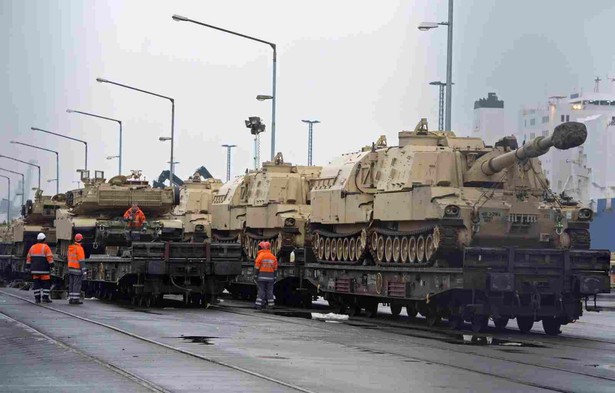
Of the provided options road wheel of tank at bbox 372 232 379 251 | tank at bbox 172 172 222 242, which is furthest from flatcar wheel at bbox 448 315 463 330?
tank at bbox 172 172 222 242

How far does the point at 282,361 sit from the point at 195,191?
32.1 m

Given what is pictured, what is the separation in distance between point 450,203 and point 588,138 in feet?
286

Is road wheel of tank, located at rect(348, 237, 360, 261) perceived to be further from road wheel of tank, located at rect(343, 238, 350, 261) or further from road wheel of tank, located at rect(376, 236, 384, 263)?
road wheel of tank, located at rect(376, 236, 384, 263)

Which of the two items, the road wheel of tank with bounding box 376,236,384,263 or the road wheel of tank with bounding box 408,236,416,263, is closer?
the road wheel of tank with bounding box 408,236,416,263

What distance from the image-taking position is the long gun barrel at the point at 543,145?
2348cm

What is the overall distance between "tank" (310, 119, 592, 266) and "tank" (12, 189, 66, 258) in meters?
26.5

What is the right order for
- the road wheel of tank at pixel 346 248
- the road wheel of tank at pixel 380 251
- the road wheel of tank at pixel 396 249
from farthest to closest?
1. the road wheel of tank at pixel 346 248
2. the road wheel of tank at pixel 380 251
3. the road wheel of tank at pixel 396 249

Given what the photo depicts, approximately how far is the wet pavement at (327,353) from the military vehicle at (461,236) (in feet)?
2.41

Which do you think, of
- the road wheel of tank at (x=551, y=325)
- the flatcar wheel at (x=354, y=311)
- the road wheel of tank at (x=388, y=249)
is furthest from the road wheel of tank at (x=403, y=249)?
the road wheel of tank at (x=551, y=325)

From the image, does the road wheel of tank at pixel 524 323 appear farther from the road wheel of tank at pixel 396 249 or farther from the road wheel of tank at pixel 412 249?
the road wheel of tank at pixel 396 249

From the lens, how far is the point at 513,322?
3050 cm

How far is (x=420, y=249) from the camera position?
90.7ft

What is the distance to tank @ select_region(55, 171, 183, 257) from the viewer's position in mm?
41281

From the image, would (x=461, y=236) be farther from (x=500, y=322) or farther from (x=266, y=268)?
(x=266, y=268)
